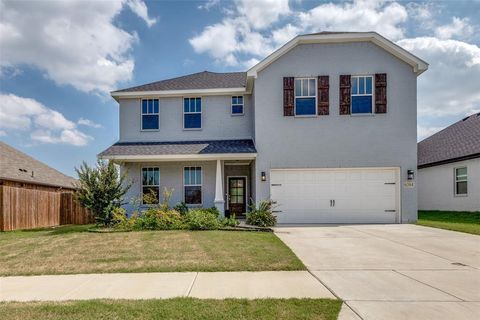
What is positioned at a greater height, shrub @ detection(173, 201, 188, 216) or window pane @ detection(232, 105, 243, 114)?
window pane @ detection(232, 105, 243, 114)

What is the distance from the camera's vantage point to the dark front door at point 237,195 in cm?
1620

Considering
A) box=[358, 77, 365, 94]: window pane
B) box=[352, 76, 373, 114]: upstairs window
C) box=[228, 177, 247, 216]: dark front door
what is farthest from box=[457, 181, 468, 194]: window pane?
box=[228, 177, 247, 216]: dark front door

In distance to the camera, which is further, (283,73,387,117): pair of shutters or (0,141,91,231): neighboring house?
(283,73,387,117): pair of shutters

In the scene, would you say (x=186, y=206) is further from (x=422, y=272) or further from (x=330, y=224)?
(x=422, y=272)

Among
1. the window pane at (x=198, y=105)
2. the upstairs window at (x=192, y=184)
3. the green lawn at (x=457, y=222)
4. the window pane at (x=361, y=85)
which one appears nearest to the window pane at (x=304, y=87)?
the window pane at (x=361, y=85)

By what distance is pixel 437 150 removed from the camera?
20.4 metres

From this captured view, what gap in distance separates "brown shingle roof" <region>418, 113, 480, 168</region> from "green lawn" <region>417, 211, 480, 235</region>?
2952 millimetres

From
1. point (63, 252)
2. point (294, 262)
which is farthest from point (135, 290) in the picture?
point (63, 252)

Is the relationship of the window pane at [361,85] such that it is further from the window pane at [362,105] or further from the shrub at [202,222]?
the shrub at [202,222]

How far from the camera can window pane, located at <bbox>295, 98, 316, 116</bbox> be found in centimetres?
1372

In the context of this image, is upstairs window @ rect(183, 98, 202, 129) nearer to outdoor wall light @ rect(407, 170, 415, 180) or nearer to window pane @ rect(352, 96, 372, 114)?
window pane @ rect(352, 96, 372, 114)

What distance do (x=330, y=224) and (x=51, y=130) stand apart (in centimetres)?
1562

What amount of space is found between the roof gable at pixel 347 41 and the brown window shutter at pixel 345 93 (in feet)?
5.37

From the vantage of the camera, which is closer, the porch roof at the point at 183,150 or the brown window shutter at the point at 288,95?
the brown window shutter at the point at 288,95
